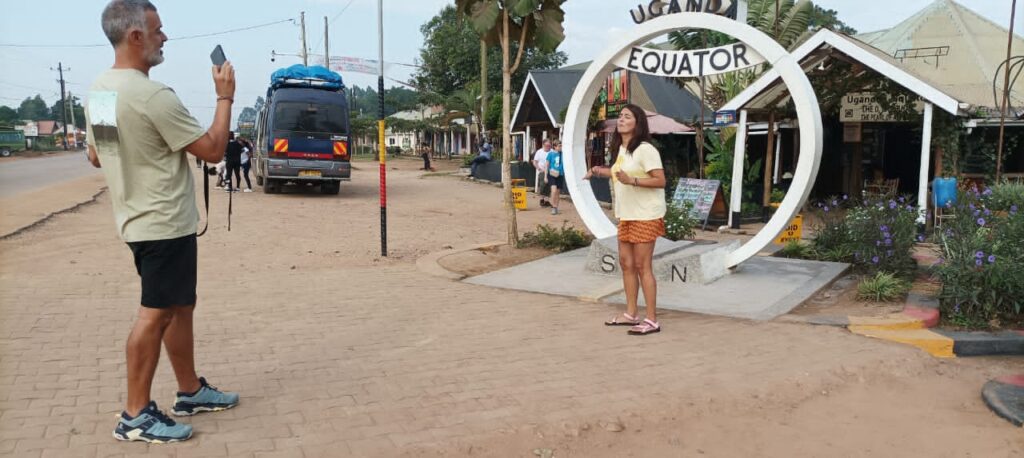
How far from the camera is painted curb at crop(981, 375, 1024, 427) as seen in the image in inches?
151

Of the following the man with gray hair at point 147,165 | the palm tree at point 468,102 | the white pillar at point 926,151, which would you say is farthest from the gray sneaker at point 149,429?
the palm tree at point 468,102

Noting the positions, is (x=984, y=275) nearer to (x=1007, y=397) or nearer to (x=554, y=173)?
(x=1007, y=397)

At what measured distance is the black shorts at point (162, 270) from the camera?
3285 millimetres

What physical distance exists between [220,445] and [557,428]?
1.61 meters

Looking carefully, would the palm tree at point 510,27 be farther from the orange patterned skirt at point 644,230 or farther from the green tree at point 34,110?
the green tree at point 34,110

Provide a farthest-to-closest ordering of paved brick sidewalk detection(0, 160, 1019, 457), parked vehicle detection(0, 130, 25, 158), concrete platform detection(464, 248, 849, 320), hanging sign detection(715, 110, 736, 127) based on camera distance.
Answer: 1. parked vehicle detection(0, 130, 25, 158)
2. hanging sign detection(715, 110, 736, 127)
3. concrete platform detection(464, 248, 849, 320)
4. paved brick sidewalk detection(0, 160, 1019, 457)

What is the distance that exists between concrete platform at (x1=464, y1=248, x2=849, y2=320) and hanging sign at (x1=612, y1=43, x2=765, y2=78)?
7.03 ft

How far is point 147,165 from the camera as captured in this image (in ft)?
10.7

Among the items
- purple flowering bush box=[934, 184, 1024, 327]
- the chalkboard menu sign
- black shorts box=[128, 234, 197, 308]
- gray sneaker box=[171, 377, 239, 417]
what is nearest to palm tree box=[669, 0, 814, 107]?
the chalkboard menu sign

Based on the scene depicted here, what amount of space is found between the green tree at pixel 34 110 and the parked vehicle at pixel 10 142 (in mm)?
94894

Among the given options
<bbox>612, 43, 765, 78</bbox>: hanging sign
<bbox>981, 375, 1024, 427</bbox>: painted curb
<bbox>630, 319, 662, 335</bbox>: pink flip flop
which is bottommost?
<bbox>981, 375, 1024, 427</bbox>: painted curb

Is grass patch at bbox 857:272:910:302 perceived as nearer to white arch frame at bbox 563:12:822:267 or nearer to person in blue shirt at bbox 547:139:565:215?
white arch frame at bbox 563:12:822:267

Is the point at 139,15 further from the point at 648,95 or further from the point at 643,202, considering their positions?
the point at 648,95

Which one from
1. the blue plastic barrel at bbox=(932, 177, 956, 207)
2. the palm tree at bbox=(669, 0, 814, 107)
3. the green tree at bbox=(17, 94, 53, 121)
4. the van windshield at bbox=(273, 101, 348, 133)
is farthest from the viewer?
the green tree at bbox=(17, 94, 53, 121)
